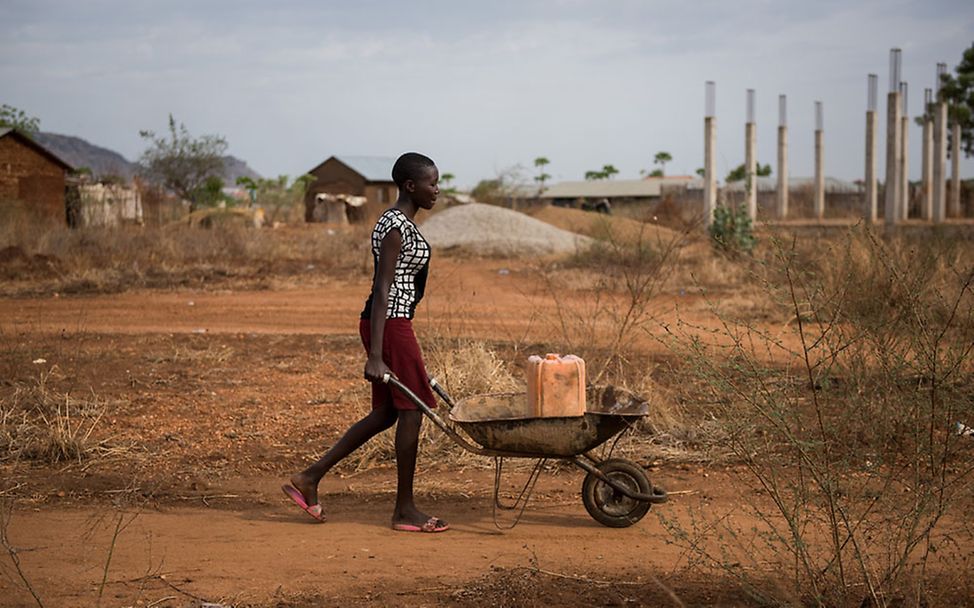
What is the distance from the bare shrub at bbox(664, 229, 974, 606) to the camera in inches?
134

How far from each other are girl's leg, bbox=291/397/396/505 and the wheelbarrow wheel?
99 cm

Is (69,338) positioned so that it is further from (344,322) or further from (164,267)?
(164,267)

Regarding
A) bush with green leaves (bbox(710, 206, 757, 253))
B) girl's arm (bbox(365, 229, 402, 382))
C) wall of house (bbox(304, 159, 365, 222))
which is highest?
wall of house (bbox(304, 159, 365, 222))

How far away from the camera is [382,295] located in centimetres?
461

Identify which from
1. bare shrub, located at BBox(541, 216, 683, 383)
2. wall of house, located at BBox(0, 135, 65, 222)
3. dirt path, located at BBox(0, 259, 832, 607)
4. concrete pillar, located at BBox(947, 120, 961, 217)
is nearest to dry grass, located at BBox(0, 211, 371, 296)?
bare shrub, located at BBox(541, 216, 683, 383)

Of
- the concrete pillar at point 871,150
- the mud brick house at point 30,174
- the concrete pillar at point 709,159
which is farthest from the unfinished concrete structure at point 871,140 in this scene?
A: the mud brick house at point 30,174

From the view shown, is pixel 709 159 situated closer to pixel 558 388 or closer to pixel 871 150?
pixel 871 150

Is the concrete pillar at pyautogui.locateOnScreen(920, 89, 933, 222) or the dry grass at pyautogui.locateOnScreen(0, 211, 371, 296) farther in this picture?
the concrete pillar at pyautogui.locateOnScreen(920, 89, 933, 222)

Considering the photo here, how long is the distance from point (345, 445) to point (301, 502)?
0.34 metres

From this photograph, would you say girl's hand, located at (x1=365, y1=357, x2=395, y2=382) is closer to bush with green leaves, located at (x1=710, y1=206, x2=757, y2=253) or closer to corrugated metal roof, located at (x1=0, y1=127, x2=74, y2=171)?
bush with green leaves, located at (x1=710, y1=206, x2=757, y2=253)

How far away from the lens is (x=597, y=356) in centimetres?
795

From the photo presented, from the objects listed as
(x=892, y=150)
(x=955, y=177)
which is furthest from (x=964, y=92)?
(x=892, y=150)

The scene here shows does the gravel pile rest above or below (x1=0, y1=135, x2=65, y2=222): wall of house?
below

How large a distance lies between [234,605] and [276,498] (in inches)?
69.7
